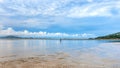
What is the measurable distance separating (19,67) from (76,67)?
6.89m

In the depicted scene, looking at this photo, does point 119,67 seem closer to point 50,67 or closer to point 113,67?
point 113,67

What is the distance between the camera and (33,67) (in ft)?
80.7

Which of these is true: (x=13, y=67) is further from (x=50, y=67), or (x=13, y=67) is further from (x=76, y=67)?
(x=76, y=67)

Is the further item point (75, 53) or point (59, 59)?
point (75, 53)

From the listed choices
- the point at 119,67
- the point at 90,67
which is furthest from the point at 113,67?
the point at 90,67

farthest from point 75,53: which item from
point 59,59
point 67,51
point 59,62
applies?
point 59,62

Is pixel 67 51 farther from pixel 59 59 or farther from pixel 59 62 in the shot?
pixel 59 62

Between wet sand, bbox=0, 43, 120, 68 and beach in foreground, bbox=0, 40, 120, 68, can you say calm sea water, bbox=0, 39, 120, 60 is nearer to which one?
beach in foreground, bbox=0, 40, 120, 68

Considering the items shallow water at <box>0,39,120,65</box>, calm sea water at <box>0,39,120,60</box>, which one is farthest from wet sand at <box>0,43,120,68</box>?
calm sea water at <box>0,39,120,60</box>

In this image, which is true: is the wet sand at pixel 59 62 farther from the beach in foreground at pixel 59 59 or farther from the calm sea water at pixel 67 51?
the calm sea water at pixel 67 51

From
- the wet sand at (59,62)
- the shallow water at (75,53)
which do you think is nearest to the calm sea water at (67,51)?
the shallow water at (75,53)

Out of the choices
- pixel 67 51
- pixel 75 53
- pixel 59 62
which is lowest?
pixel 59 62

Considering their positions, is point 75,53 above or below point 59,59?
above

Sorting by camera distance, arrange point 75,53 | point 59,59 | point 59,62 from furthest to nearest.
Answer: point 75,53, point 59,59, point 59,62
